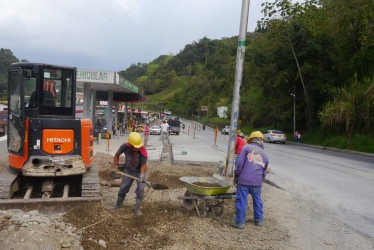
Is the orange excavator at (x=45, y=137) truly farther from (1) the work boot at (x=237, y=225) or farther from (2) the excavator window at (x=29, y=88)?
(1) the work boot at (x=237, y=225)

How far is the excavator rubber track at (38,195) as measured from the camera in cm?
612

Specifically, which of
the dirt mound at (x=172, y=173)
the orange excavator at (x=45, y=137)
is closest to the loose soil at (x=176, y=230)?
the orange excavator at (x=45, y=137)

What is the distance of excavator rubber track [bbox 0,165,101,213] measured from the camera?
6.12 metres

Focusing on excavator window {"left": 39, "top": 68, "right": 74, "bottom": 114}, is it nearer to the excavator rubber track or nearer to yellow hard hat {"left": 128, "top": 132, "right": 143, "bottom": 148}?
the excavator rubber track

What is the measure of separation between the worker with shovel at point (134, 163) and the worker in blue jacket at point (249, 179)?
5.96ft

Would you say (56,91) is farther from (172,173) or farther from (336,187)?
(336,187)

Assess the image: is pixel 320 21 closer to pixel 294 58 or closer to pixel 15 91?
pixel 294 58

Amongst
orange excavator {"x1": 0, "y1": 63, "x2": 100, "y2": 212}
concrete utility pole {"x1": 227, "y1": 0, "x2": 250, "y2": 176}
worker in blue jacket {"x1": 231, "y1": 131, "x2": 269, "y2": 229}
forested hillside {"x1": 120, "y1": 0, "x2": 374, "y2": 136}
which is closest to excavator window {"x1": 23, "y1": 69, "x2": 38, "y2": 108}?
orange excavator {"x1": 0, "y1": 63, "x2": 100, "y2": 212}

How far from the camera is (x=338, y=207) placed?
8281 mm

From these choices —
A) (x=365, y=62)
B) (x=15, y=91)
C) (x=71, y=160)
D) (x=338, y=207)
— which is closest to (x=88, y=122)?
(x=71, y=160)

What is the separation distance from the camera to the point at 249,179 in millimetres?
6324

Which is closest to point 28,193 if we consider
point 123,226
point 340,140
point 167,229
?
point 123,226

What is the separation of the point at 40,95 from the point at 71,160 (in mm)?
1550

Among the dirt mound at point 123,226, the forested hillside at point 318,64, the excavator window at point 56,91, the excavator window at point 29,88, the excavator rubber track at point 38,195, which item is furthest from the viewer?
the forested hillside at point 318,64
